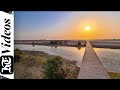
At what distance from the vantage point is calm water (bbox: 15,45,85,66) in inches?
165

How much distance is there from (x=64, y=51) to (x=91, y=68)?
0.53 m

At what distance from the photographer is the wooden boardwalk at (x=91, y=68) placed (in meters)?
4.18

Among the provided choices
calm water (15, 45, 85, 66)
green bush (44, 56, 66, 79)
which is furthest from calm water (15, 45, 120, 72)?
green bush (44, 56, 66, 79)

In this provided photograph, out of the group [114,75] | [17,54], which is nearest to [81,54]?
[114,75]

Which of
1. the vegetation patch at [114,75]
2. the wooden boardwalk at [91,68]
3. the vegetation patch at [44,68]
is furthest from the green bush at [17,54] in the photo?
the vegetation patch at [114,75]

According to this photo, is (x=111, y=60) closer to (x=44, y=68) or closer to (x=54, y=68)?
(x=54, y=68)

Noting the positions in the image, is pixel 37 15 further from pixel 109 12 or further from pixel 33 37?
pixel 109 12

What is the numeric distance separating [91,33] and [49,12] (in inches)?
31.8

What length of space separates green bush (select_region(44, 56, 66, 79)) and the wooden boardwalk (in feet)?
1.03

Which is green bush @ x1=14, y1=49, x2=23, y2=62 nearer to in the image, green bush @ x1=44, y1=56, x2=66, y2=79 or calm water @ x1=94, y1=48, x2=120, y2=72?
green bush @ x1=44, y1=56, x2=66, y2=79

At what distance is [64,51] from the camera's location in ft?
13.9

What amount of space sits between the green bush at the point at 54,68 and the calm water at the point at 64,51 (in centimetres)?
12
